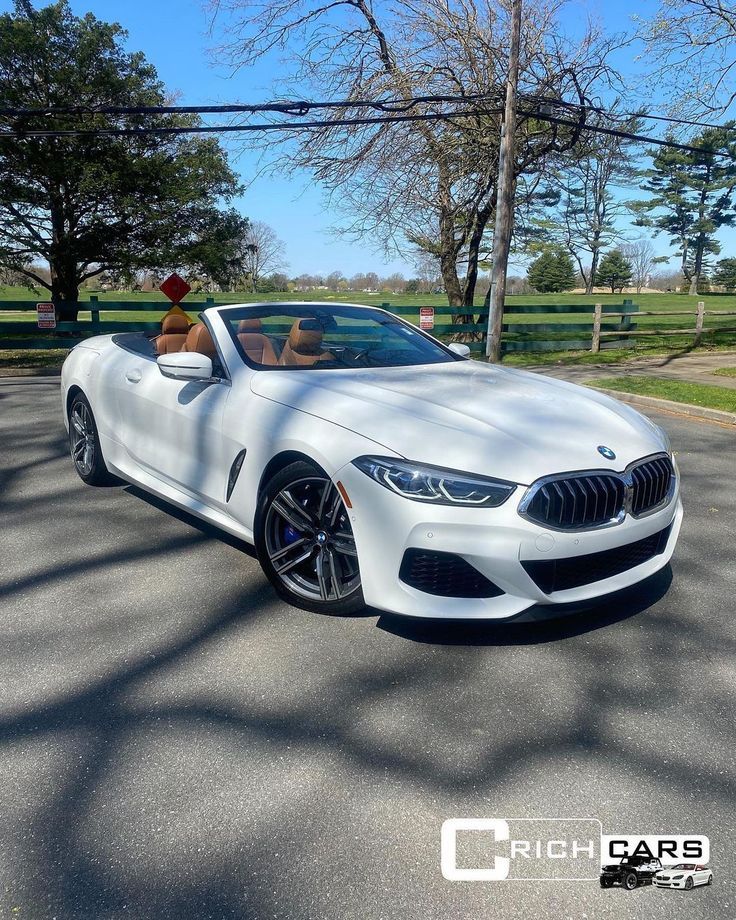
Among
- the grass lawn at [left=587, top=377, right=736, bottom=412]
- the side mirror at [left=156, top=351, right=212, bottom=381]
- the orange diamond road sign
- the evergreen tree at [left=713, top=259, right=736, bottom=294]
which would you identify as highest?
the evergreen tree at [left=713, top=259, right=736, bottom=294]

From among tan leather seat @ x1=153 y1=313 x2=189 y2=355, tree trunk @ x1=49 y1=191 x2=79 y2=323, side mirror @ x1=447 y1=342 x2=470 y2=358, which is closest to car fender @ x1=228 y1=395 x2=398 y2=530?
tan leather seat @ x1=153 y1=313 x2=189 y2=355

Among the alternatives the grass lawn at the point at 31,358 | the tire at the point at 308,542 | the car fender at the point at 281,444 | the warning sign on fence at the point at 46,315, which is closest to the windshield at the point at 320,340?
the car fender at the point at 281,444

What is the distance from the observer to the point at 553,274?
3716 inches

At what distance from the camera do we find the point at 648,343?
69.1 feet

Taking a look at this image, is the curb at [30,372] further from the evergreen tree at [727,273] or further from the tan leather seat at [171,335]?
the evergreen tree at [727,273]

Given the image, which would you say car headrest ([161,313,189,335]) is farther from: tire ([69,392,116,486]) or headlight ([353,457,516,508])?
headlight ([353,457,516,508])

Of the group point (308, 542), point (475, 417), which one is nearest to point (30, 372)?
point (308, 542)

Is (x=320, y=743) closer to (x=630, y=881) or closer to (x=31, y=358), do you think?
(x=630, y=881)

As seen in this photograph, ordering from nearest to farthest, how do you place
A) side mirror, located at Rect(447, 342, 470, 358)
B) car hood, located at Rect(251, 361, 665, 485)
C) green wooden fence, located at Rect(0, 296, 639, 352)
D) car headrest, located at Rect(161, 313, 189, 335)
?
1. car hood, located at Rect(251, 361, 665, 485)
2. side mirror, located at Rect(447, 342, 470, 358)
3. car headrest, located at Rect(161, 313, 189, 335)
4. green wooden fence, located at Rect(0, 296, 639, 352)

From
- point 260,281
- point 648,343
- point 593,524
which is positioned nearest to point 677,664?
point 593,524

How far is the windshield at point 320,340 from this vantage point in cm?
443

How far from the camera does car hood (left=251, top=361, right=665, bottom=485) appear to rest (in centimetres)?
314

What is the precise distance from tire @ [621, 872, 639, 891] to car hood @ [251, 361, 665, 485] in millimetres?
1401

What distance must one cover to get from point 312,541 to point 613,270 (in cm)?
9914
